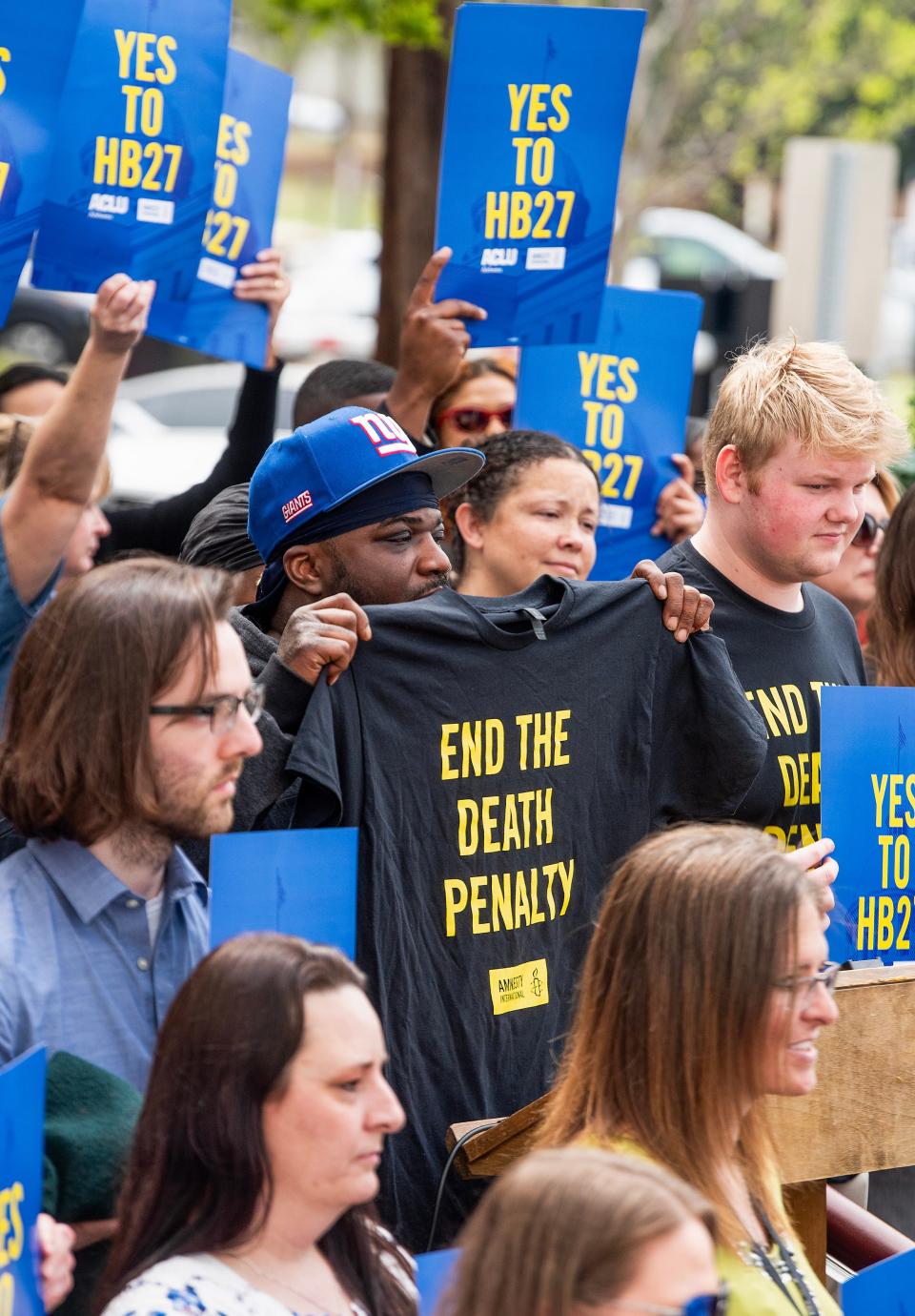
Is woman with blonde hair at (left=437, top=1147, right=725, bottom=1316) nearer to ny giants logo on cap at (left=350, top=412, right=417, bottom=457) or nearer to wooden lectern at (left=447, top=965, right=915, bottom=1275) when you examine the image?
wooden lectern at (left=447, top=965, right=915, bottom=1275)

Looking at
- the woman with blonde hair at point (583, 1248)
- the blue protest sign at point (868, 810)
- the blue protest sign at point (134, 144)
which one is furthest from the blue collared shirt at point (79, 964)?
the blue protest sign at point (134, 144)

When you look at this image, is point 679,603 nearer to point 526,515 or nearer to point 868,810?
point 868,810

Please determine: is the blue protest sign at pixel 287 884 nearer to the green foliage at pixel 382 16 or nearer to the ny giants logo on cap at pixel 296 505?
the ny giants logo on cap at pixel 296 505

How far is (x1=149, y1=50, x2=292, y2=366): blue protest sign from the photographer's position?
4.64 m

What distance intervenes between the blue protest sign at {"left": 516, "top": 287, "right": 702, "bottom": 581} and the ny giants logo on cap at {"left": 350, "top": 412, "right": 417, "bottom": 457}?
1.71 meters

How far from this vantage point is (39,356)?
21.4m

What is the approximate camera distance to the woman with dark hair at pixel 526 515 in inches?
180

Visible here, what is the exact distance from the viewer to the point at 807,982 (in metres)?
2.54

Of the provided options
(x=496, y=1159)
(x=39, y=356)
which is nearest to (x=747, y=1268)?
(x=496, y=1159)

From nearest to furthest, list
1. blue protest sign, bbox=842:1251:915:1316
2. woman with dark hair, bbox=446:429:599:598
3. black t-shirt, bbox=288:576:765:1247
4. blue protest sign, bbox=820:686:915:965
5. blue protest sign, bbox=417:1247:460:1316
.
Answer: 1. blue protest sign, bbox=417:1247:460:1316
2. blue protest sign, bbox=842:1251:915:1316
3. black t-shirt, bbox=288:576:765:1247
4. blue protest sign, bbox=820:686:915:965
5. woman with dark hair, bbox=446:429:599:598

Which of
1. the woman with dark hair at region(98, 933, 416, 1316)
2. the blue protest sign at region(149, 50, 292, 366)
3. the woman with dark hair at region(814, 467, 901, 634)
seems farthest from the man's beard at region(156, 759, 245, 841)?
the woman with dark hair at region(814, 467, 901, 634)

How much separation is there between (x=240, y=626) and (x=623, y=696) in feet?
2.29

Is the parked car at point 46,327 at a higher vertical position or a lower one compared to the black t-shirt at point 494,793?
higher

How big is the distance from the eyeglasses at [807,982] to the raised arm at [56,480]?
1.31m
